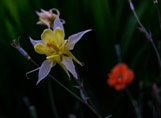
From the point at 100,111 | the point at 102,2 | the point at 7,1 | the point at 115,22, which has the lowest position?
the point at 100,111

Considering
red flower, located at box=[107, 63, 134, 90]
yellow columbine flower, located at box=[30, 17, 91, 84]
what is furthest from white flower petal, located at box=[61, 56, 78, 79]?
red flower, located at box=[107, 63, 134, 90]

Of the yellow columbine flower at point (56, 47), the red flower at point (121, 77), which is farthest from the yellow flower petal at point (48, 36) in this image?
the red flower at point (121, 77)

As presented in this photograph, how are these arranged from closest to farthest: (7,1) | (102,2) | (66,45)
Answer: (66,45) → (102,2) → (7,1)

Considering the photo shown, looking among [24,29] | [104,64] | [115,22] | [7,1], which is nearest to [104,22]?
[115,22]

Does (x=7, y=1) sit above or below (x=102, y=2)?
above

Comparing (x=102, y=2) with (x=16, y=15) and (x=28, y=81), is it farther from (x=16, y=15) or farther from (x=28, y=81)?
(x=28, y=81)

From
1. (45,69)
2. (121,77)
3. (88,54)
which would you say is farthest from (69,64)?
(88,54)
